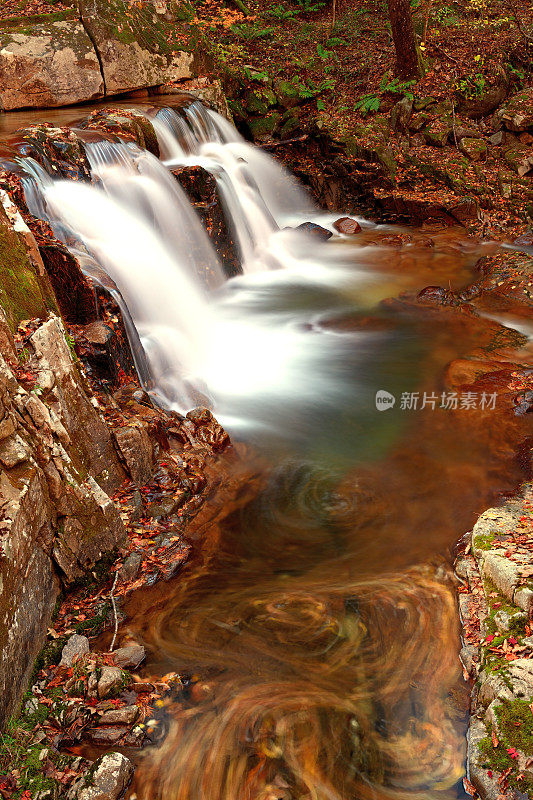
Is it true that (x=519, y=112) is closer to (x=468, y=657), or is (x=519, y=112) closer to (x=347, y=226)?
(x=347, y=226)

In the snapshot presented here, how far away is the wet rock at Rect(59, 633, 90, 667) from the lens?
12.2 ft

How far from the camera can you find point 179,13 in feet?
45.4

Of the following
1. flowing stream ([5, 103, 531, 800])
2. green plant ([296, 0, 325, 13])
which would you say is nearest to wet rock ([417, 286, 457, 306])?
flowing stream ([5, 103, 531, 800])

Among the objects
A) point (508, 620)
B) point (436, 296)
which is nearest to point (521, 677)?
point (508, 620)

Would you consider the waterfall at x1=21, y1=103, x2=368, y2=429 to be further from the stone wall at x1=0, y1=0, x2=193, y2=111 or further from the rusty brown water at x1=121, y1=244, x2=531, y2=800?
the stone wall at x1=0, y1=0, x2=193, y2=111

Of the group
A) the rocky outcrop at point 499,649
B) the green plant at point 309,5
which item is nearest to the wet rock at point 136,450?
the rocky outcrop at point 499,649

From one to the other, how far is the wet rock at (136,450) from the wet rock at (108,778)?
99.0 inches

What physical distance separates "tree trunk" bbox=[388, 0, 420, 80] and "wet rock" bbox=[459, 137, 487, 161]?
7.50ft

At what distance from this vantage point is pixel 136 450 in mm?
5363

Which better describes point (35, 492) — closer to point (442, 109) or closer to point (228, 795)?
point (228, 795)

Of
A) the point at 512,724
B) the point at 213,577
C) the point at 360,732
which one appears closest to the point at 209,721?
the point at 360,732

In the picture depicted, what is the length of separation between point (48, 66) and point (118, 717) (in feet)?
38.9

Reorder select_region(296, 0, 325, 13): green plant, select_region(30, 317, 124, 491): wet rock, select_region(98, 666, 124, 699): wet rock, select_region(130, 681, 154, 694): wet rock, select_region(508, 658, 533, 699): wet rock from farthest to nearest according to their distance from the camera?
select_region(296, 0, 325, 13): green plant < select_region(30, 317, 124, 491): wet rock < select_region(130, 681, 154, 694): wet rock < select_region(98, 666, 124, 699): wet rock < select_region(508, 658, 533, 699): wet rock

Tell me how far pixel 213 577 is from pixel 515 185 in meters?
11.1
